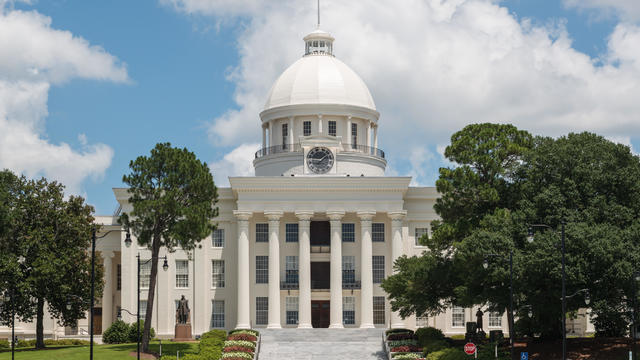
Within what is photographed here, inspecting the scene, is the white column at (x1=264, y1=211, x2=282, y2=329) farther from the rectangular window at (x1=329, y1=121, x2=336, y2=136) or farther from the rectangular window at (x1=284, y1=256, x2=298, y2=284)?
the rectangular window at (x1=329, y1=121, x2=336, y2=136)

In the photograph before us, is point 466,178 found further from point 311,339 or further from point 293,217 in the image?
point 293,217

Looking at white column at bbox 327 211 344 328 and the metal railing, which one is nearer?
white column at bbox 327 211 344 328

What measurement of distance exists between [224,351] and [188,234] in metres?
7.77

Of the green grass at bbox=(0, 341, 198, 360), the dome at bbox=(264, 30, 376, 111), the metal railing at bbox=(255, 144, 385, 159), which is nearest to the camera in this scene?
the green grass at bbox=(0, 341, 198, 360)

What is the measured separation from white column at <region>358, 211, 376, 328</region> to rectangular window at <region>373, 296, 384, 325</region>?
89.3 inches

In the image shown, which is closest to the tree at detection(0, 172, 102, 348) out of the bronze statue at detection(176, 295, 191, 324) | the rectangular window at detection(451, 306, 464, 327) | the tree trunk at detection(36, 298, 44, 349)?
the tree trunk at detection(36, 298, 44, 349)

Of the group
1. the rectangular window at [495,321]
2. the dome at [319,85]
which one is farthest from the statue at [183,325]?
the rectangular window at [495,321]

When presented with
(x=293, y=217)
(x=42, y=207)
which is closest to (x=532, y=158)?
(x=293, y=217)

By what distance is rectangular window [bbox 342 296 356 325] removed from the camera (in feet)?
244

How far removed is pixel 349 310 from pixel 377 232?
7.04 m

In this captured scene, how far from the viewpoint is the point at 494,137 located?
55.7 meters

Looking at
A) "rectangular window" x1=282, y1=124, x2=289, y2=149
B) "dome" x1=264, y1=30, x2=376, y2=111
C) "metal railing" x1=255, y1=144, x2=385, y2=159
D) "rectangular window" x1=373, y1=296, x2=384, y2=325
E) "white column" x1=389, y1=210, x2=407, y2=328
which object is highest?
"dome" x1=264, y1=30, x2=376, y2=111

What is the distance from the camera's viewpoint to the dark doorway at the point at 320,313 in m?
74.6

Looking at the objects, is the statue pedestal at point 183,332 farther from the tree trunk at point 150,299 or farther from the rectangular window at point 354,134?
the rectangular window at point 354,134
